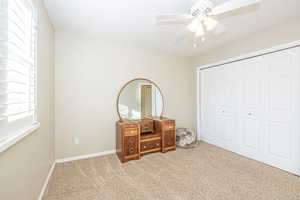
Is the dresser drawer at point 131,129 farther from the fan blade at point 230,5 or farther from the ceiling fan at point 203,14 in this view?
the fan blade at point 230,5

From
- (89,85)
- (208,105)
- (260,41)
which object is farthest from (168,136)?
(260,41)

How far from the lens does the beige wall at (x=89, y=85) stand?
7.90 ft

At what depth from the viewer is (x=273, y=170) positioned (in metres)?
2.15

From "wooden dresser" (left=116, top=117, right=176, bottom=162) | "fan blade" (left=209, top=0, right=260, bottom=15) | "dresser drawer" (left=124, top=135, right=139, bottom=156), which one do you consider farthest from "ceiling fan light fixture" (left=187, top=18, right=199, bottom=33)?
"dresser drawer" (left=124, top=135, right=139, bottom=156)

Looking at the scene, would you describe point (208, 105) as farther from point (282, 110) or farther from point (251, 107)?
point (282, 110)

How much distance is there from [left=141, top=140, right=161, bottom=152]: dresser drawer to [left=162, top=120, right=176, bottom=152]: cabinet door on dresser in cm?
13

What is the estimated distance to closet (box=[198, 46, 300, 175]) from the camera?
207cm

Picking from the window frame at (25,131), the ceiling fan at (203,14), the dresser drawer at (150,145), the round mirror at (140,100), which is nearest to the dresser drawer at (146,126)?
the round mirror at (140,100)

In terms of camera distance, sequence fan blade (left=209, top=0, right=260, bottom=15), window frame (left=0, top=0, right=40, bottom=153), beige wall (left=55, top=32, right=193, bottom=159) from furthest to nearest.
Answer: beige wall (left=55, top=32, right=193, bottom=159) → fan blade (left=209, top=0, right=260, bottom=15) → window frame (left=0, top=0, right=40, bottom=153)

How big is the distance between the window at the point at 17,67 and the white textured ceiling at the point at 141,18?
0.70 m

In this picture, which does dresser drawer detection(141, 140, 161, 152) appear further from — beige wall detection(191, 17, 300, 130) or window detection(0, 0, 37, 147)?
beige wall detection(191, 17, 300, 130)

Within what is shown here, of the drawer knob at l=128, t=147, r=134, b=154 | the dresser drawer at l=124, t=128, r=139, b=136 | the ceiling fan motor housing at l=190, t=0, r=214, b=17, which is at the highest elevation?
the ceiling fan motor housing at l=190, t=0, r=214, b=17

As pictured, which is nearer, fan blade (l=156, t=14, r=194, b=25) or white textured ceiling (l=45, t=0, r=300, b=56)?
fan blade (l=156, t=14, r=194, b=25)

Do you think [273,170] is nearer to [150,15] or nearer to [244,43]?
[244,43]
